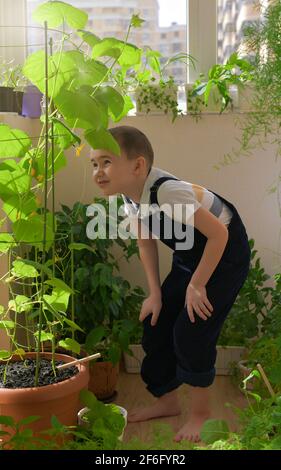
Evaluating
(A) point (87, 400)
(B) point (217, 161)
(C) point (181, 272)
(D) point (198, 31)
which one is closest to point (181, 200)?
(C) point (181, 272)

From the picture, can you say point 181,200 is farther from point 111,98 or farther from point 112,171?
point 111,98

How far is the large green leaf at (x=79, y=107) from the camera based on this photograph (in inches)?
52.1

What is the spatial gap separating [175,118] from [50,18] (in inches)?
48.6

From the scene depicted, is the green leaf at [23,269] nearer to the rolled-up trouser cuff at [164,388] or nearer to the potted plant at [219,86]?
the rolled-up trouser cuff at [164,388]

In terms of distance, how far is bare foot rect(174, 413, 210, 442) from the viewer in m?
1.86

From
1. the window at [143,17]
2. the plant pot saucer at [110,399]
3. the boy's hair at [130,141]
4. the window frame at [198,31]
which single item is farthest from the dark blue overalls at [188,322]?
the window at [143,17]

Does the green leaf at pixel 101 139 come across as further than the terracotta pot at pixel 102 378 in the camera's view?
No

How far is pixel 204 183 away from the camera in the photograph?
8.55 ft

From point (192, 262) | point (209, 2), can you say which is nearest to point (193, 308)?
point (192, 262)

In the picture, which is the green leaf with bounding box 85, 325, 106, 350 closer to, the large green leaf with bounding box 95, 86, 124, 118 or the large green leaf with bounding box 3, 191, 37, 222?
the large green leaf with bounding box 3, 191, 37, 222

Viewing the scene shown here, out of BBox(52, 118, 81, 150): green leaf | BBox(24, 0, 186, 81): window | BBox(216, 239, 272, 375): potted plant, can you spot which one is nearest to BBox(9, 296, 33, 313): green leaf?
BBox(52, 118, 81, 150): green leaf

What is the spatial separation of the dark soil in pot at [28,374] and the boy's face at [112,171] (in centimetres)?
53

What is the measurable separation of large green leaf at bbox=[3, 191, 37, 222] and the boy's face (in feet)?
1.12

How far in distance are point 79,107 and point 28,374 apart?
28.1 inches
